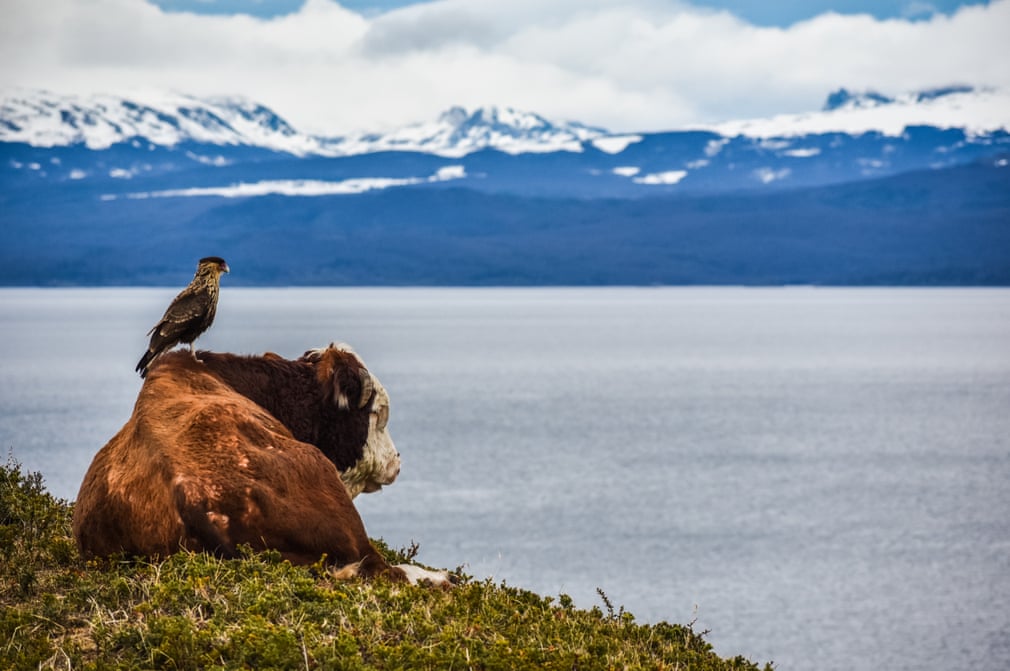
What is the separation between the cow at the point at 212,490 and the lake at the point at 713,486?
1.45 meters

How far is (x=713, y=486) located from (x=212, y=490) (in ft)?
174

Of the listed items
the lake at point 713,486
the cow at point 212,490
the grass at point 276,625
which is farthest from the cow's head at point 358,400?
the grass at point 276,625

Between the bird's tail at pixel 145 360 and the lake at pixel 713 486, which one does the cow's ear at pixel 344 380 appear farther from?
the lake at pixel 713 486

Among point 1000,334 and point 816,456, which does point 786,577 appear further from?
point 1000,334

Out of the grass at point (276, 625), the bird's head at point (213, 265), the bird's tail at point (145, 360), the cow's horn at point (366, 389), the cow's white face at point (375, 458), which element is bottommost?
the grass at point (276, 625)

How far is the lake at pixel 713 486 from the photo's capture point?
1484 inches

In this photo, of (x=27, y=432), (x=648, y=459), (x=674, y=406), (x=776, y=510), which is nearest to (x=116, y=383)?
(x=27, y=432)

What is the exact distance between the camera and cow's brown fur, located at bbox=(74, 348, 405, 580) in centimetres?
754

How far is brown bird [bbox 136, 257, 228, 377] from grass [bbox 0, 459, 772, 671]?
1.77 m

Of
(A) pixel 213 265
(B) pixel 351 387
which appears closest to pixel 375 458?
Answer: (B) pixel 351 387

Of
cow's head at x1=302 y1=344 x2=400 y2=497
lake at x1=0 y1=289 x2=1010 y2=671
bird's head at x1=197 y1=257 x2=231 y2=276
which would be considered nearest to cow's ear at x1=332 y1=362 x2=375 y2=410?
cow's head at x1=302 y1=344 x2=400 y2=497

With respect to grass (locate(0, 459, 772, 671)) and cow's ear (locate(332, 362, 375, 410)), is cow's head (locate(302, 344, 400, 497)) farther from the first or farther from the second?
grass (locate(0, 459, 772, 671))

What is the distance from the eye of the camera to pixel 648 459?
6756 centimetres

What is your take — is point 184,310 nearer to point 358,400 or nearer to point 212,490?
point 358,400
